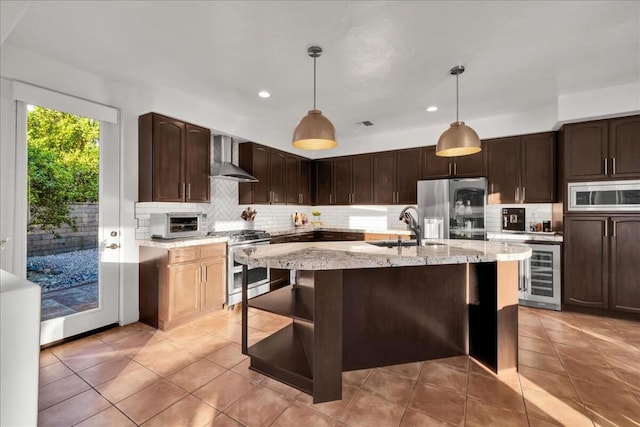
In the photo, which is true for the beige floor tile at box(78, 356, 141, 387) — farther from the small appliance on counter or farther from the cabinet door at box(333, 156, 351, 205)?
the small appliance on counter

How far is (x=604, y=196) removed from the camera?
11.4 ft

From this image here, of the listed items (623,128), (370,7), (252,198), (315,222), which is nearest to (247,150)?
(252,198)

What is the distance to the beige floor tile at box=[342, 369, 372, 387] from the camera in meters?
2.13

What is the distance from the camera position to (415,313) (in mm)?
2312

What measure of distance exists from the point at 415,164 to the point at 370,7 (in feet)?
10.4

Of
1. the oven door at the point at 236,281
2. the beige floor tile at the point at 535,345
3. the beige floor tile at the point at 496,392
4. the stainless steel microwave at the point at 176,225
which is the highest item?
the stainless steel microwave at the point at 176,225

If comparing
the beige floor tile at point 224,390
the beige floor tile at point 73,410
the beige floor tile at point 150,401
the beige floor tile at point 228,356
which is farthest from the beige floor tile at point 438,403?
the beige floor tile at point 73,410

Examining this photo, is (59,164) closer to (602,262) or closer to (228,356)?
(228,356)

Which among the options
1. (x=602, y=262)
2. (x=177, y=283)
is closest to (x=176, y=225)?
(x=177, y=283)

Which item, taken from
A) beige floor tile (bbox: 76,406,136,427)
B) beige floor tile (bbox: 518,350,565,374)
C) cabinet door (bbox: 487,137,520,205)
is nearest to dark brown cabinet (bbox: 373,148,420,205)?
cabinet door (bbox: 487,137,520,205)

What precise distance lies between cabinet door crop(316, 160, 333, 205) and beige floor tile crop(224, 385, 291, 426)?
13.4 ft

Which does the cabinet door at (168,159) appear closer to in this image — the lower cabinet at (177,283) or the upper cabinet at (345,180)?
the lower cabinet at (177,283)

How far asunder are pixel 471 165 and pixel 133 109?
451cm

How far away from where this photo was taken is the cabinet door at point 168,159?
3.24 metres
